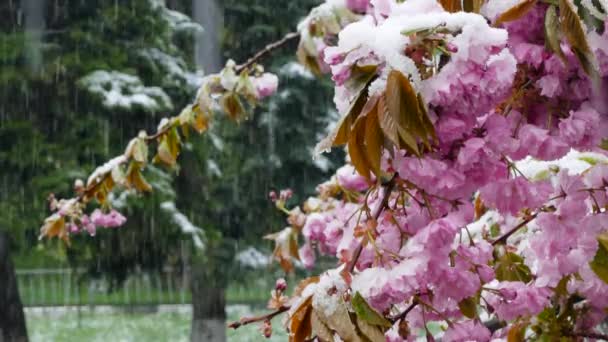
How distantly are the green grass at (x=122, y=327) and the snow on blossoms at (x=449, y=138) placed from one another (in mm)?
9997

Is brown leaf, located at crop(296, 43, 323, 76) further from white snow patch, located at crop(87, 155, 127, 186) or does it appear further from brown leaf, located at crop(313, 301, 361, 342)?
brown leaf, located at crop(313, 301, 361, 342)

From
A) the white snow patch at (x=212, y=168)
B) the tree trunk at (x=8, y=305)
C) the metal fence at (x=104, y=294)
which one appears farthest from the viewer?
the metal fence at (x=104, y=294)

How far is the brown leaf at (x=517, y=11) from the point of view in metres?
0.92

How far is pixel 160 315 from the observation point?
46.6 feet

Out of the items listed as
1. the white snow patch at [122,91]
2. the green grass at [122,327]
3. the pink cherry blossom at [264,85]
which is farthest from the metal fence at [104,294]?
the pink cherry blossom at [264,85]

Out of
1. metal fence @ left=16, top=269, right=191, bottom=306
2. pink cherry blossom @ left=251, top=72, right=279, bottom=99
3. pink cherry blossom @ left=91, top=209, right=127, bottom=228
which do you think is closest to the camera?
pink cherry blossom @ left=251, top=72, right=279, bottom=99

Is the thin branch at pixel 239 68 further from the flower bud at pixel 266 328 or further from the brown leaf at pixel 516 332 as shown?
the flower bud at pixel 266 328

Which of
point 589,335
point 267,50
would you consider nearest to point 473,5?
point 589,335

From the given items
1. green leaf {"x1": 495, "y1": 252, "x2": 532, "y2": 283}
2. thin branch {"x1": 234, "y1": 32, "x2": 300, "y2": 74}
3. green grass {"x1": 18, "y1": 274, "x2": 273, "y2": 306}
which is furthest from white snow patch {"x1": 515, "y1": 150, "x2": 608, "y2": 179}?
green grass {"x1": 18, "y1": 274, "x2": 273, "y2": 306}

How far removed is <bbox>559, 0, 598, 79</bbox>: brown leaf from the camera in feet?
2.91

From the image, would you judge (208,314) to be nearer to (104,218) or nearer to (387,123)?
(104,218)

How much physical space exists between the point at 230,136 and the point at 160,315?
371cm

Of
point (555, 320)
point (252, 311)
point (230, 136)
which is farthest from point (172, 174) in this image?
point (555, 320)

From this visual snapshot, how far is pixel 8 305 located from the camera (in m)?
8.41
